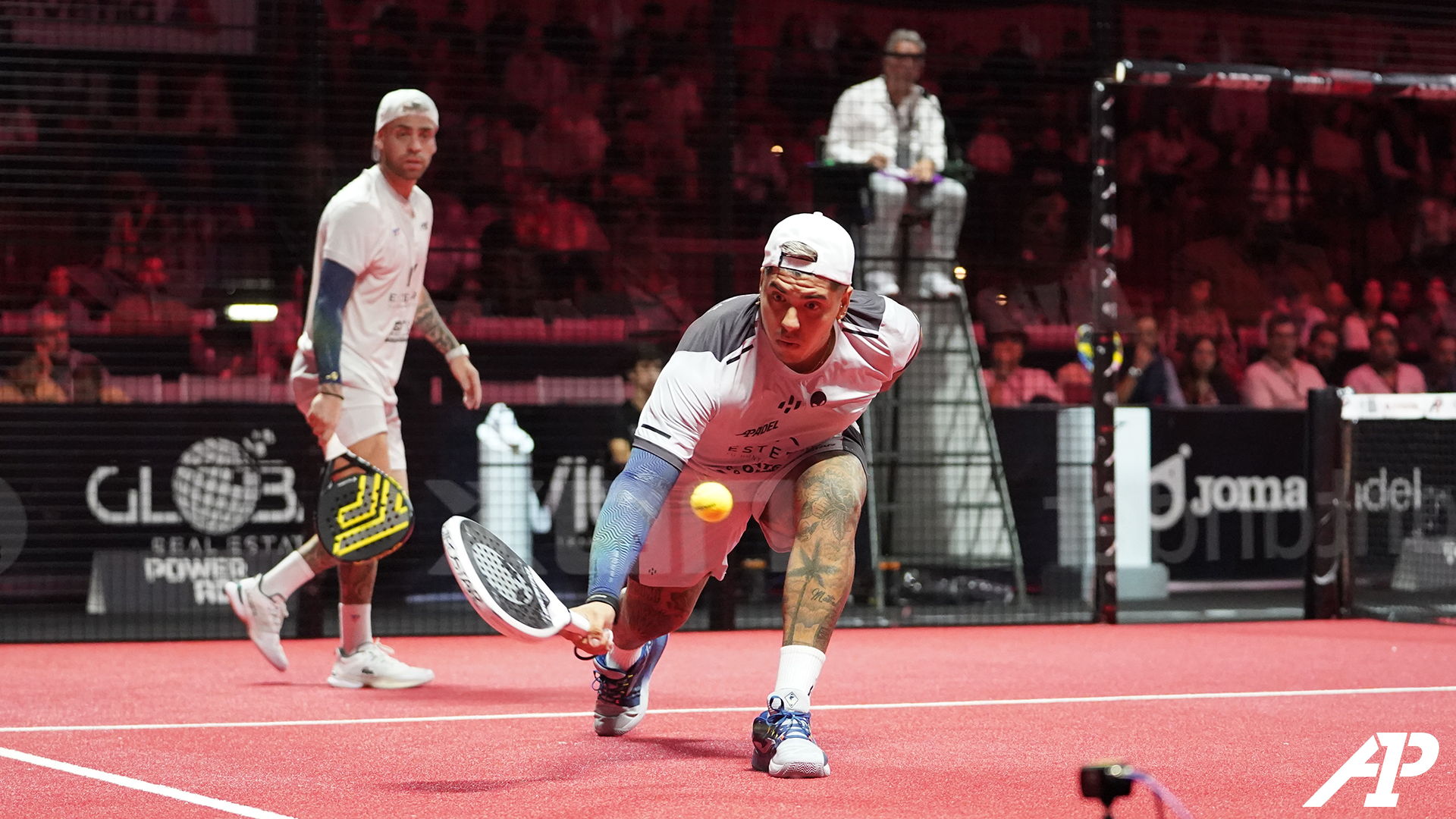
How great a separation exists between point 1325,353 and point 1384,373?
1.48ft

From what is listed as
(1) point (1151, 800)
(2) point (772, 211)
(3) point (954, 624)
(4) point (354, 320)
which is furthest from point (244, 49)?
(1) point (1151, 800)

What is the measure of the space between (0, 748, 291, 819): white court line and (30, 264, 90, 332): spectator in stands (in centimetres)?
574

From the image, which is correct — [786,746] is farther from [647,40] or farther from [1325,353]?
[1325,353]

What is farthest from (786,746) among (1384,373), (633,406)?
(1384,373)

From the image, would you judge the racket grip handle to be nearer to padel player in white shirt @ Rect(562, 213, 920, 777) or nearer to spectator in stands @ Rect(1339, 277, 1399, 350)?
padel player in white shirt @ Rect(562, 213, 920, 777)

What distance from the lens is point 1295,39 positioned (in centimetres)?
1342

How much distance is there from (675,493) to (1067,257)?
8.32m

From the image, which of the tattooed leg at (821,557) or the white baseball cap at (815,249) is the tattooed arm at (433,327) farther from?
the white baseball cap at (815,249)

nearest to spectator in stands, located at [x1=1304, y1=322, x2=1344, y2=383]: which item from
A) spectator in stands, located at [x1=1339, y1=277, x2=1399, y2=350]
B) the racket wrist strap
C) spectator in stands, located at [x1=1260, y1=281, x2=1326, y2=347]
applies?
spectator in stands, located at [x1=1260, y1=281, x2=1326, y2=347]

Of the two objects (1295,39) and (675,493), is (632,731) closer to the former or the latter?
(675,493)

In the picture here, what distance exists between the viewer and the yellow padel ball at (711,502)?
4441 mm

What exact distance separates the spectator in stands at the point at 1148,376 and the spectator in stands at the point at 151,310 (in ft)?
20.9

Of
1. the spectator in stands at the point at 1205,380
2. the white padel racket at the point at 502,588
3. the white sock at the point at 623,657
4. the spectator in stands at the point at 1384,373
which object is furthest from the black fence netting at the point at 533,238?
the white padel racket at the point at 502,588

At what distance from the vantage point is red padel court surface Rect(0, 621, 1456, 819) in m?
3.96
